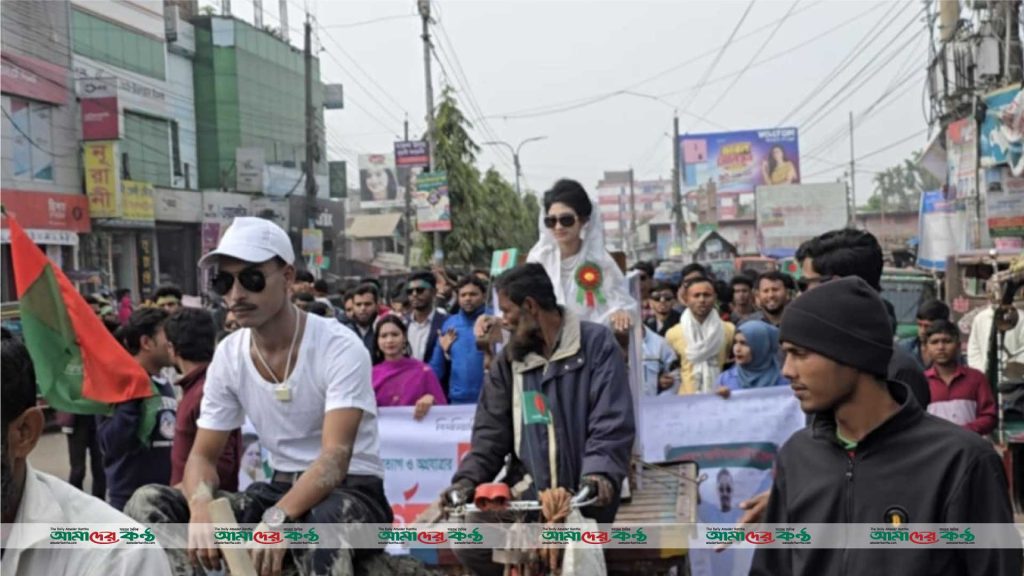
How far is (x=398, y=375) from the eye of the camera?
23.5ft

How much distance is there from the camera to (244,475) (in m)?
6.50

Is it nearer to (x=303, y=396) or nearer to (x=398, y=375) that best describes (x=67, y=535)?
(x=303, y=396)

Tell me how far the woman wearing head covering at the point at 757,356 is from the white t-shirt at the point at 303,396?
3.95m

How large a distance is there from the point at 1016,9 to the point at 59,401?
58.7 feet

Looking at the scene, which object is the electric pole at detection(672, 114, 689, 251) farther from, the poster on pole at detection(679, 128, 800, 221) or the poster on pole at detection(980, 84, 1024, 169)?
the poster on pole at detection(980, 84, 1024, 169)

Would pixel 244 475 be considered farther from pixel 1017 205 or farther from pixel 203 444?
pixel 1017 205

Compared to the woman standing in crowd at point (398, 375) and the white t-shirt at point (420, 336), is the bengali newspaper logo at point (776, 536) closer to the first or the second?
the woman standing in crowd at point (398, 375)

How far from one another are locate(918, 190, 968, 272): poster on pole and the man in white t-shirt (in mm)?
19379

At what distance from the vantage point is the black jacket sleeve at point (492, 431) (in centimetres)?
383

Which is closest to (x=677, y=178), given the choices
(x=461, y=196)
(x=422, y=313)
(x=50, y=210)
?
(x=461, y=196)

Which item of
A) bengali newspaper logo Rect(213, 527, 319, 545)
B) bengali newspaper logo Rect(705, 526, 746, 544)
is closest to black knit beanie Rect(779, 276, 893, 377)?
bengali newspaper logo Rect(705, 526, 746, 544)

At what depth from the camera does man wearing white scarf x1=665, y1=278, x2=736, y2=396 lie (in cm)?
780

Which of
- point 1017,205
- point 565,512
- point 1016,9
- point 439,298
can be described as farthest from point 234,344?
point 1016,9

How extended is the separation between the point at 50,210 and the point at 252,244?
25916mm
